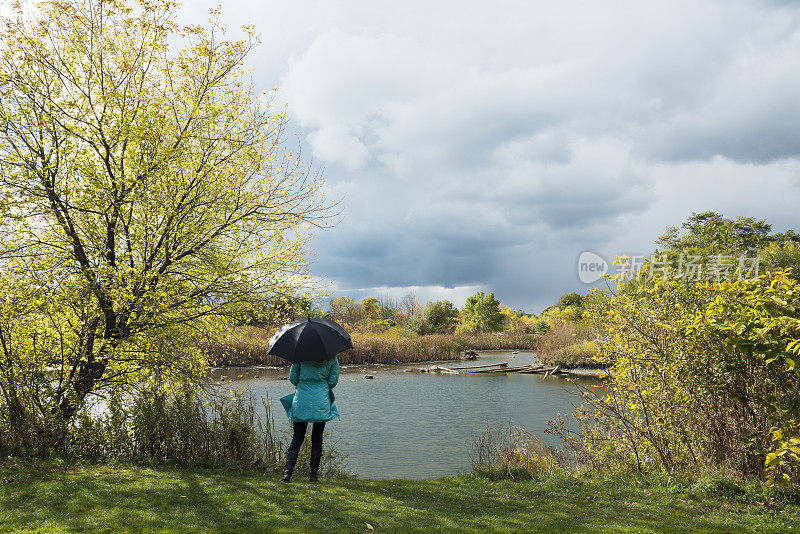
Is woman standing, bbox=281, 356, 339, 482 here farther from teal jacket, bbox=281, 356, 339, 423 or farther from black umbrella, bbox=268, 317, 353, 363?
black umbrella, bbox=268, 317, 353, 363

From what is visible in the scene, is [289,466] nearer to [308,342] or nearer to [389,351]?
[308,342]

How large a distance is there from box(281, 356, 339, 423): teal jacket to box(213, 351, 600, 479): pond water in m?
1.99

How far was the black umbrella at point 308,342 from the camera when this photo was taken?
595 centimetres

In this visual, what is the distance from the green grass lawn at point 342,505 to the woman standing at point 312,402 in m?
0.42

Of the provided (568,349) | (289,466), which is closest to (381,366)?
(568,349)

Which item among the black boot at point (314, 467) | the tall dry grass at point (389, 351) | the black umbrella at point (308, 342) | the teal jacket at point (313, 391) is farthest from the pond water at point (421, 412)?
the black umbrella at point (308, 342)

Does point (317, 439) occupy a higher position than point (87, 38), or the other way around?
point (87, 38)

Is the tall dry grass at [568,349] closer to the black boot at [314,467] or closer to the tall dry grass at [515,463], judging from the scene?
the tall dry grass at [515,463]

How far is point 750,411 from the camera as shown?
A: 18.7ft

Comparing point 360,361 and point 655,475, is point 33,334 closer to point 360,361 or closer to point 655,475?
point 655,475

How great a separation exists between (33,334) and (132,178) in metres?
2.58

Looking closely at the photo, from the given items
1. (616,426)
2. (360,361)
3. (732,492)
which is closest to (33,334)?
(616,426)

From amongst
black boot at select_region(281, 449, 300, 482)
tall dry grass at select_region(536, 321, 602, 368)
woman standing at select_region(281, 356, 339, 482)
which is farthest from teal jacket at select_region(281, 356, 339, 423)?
tall dry grass at select_region(536, 321, 602, 368)

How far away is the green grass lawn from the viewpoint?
14.9ft
